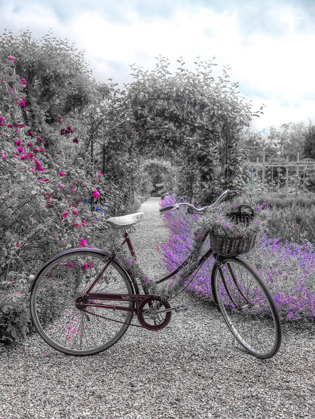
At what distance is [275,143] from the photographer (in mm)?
34000

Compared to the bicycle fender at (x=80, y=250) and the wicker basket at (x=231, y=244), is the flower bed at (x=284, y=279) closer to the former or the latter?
the wicker basket at (x=231, y=244)

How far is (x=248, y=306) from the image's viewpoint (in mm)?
2275

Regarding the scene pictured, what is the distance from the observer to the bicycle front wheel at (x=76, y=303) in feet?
7.16

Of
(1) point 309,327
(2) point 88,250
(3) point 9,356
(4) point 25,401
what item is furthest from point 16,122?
(1) point 309,327

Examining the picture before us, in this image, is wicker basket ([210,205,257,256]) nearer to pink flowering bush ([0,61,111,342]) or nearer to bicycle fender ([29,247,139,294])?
bicycle fender ([29,247,139,294])

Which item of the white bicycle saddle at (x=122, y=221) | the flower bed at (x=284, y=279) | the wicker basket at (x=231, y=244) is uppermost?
the white bicycle saddle at (x=122, y=221)

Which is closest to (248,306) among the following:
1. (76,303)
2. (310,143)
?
(76,303)

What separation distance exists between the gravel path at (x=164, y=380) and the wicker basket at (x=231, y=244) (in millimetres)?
687

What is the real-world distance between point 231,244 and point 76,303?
1.04 metres

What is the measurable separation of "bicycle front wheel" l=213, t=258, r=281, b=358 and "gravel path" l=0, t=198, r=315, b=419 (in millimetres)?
107

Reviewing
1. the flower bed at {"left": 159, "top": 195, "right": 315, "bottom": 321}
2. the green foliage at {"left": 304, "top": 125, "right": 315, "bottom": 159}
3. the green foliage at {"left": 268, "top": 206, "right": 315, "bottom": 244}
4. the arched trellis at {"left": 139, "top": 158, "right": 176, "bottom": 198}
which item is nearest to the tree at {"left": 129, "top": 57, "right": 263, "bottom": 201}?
the green foliage at {"left": 268, "top": 206, "right": 315, "bottom": 244}

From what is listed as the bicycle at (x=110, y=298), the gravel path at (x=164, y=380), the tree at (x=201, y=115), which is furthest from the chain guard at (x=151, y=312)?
the tree at (x=201, y=115)

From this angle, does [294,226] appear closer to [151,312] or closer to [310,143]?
[151,312]

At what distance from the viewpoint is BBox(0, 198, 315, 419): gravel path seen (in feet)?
5.50
